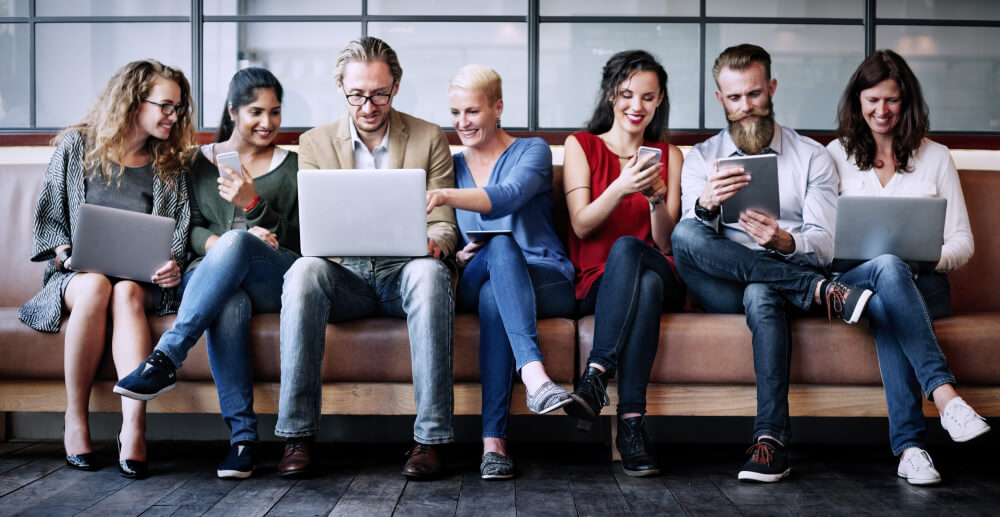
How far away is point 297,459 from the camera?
1.79m

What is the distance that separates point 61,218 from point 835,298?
2.05m

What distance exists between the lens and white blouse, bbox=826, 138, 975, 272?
2.22 m

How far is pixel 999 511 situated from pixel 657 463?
71 cm

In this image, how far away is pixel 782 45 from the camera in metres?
3.64

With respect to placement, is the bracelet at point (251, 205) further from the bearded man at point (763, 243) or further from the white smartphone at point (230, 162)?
the bearded man at point (763, 243)

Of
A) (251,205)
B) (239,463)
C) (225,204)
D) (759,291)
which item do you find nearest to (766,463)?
(759,291)

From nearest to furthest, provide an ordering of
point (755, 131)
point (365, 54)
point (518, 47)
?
point (365, 54), point (755, 131), point (518, 47)

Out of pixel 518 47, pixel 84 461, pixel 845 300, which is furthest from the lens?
pixel 518 47

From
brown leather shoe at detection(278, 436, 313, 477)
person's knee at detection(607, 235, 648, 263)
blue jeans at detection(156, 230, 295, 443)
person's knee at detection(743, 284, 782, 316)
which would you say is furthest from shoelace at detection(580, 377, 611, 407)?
blue jeans at detection(156, 230, 295, 443)

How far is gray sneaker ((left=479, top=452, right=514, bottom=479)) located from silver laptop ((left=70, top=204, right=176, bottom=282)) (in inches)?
39.3

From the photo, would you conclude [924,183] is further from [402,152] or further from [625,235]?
[402,152]

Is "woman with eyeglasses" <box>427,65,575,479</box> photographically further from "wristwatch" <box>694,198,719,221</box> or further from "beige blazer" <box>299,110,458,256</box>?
"wristwatch" <box>694,198,719,221</box>

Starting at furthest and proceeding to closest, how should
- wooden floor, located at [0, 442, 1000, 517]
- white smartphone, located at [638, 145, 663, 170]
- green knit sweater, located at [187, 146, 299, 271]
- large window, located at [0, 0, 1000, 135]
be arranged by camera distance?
large window, located at [0, 0, 1000, 135] < green knit sweater, located at [187, 146, 299, 271] < white smartphone, located at [638, 145, 663, 170] < wooden floor, located at [0, 442, 1000, 517]

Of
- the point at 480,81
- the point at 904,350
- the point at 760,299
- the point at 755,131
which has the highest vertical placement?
the point at 480,81
